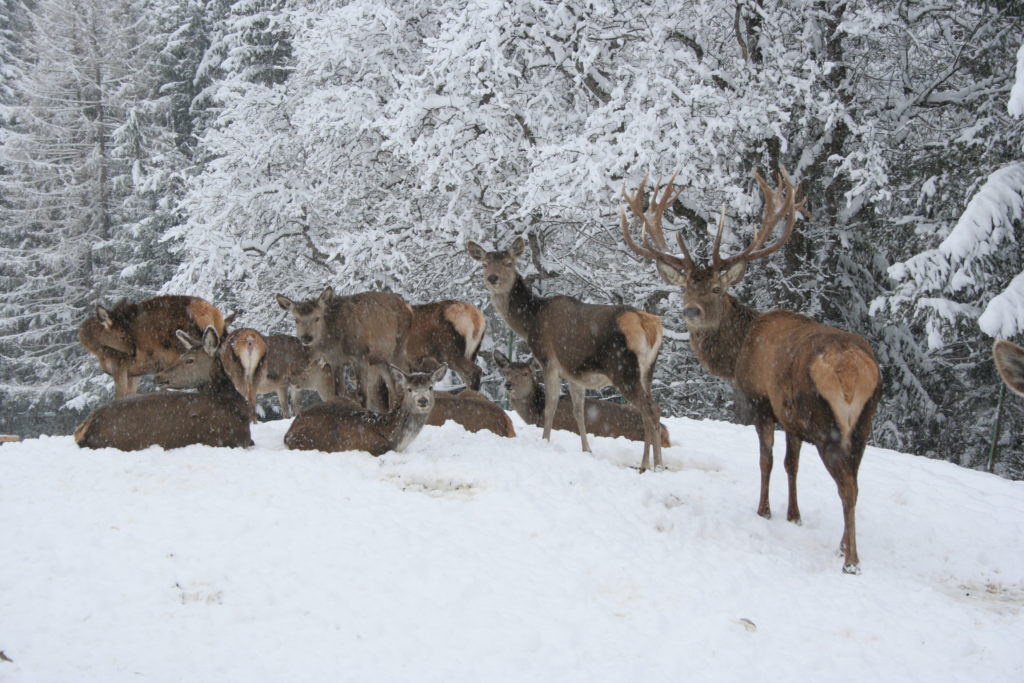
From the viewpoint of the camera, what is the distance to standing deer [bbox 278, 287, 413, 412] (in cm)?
916

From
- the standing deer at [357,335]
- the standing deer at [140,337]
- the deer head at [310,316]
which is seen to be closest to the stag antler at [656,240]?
the standing deer at [357,335]

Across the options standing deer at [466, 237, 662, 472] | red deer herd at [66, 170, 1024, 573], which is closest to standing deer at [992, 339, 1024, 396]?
red deer herd at [66, 170, 1024, 573]

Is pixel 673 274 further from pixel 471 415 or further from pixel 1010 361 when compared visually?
pixel 1010 361

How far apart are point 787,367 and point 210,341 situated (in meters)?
4.86

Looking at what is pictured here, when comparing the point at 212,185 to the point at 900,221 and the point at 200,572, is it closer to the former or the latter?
the point at 900,221

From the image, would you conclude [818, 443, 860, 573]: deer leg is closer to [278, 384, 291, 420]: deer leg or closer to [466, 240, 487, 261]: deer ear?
[466, 240, 487, 261]: deer ear

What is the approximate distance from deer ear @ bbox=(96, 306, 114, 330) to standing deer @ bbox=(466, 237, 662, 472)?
4.25 meters

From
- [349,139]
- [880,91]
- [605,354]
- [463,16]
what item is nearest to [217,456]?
[605,354]

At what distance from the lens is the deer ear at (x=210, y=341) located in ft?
23.4

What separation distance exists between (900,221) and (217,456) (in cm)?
1021

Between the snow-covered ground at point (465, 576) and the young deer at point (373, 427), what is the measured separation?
0.93ft

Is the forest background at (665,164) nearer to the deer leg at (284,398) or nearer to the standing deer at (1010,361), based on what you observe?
the deer leg at (284,398)

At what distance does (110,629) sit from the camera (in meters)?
3.62

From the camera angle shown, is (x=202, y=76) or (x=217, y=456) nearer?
(x=217, y=456)
